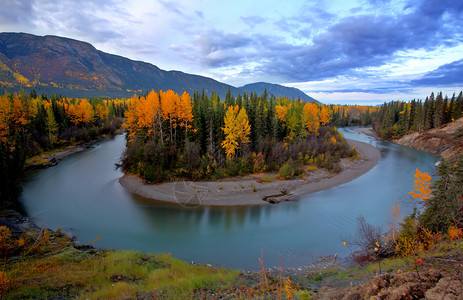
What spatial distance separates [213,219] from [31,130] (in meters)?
43.2

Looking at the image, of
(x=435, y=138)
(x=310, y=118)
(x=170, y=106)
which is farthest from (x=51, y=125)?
(x=435, y=138)

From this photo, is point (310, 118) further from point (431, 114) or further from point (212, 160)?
point (431, 114)

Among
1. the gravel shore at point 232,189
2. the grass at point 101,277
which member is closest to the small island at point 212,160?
the gravel shore at point 232,189

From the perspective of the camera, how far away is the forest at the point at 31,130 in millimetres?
23109

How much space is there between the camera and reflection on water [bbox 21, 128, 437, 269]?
1669cm

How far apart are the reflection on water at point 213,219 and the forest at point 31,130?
3284 millimetres

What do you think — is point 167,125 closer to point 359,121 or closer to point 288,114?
point 288,114

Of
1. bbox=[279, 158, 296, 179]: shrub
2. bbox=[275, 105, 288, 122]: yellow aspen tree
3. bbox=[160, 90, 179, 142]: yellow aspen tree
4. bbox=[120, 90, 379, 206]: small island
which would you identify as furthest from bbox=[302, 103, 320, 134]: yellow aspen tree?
bbox=[160, 90, 179, 142]: yellow aspen tree

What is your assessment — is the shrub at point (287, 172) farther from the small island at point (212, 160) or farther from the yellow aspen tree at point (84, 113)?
the yellow aspen tree at point (84, 113)

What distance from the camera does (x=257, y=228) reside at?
19969 millimetres

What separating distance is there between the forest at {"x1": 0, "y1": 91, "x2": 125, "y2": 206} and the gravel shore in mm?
10949

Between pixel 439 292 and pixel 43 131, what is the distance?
58999mm

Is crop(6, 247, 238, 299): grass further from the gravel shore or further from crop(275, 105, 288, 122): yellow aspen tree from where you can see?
crop(275, 105, 288, 122): yellow aspen tree

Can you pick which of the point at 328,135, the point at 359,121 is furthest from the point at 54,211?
the point at 359,121
